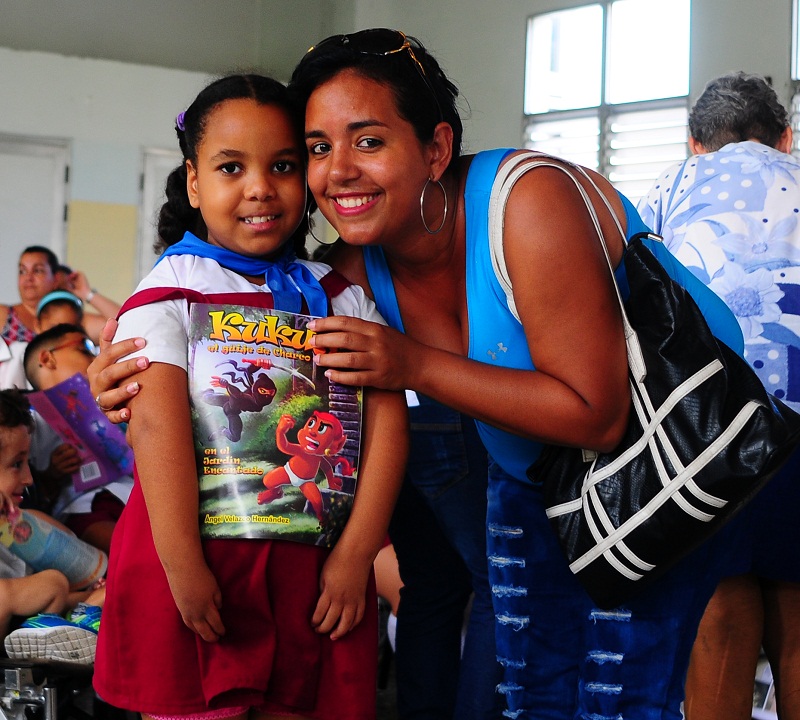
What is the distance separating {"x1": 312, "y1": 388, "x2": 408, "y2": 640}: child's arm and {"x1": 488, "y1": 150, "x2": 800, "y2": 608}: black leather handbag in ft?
0.88

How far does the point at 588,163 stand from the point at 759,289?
408 cm

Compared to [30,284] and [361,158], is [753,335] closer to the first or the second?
[361,158]

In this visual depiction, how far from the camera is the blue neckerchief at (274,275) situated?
57.1 inches

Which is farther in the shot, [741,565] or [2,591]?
[2,591]

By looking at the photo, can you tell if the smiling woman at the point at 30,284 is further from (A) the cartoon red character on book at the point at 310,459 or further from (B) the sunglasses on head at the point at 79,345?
(A) the cartoon red character on book at the point at 310,459

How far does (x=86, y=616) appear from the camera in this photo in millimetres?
2484

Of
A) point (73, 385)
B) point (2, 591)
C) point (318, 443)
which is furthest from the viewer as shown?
point (73, 385)

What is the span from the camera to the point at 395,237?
148 cm

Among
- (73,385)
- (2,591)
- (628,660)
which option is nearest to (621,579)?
(628,660)

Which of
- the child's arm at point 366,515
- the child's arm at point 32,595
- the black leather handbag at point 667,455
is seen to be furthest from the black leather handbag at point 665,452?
the child's arm at point 32,595

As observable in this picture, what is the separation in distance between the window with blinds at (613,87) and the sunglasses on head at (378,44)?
4316 mm

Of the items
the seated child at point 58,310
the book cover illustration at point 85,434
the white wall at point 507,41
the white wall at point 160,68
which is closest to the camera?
the book cover illustration at point 85,434

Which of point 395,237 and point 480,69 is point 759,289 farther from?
point 480,69

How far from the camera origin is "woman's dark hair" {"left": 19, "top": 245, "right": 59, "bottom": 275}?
6781 mm
